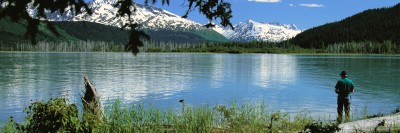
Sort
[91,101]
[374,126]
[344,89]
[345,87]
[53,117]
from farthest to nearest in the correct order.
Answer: [344,89]
[345,87]
[91,101]
[374,126]
[53,117]

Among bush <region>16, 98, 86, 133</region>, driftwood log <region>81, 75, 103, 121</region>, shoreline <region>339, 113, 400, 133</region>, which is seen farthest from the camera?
driftwood log <region>81, 75, 103, 121</region>

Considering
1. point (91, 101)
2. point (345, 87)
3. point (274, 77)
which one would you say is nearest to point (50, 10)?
point (91, 101)

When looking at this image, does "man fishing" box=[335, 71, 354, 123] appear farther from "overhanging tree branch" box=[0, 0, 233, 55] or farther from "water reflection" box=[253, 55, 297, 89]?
"water reflection" box=[253, 55, 297, 89]

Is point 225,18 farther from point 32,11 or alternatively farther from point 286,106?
point 286,106

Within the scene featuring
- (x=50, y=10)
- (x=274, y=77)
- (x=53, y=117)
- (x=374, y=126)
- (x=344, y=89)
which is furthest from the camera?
(x=274, y=77)

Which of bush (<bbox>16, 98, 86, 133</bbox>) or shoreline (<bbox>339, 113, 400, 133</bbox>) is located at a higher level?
bush (<bbox>16, 98, 86, 133</bbox>)

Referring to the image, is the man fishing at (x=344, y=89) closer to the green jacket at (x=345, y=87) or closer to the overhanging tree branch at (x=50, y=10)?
the green jacket at (x=345, y=87)

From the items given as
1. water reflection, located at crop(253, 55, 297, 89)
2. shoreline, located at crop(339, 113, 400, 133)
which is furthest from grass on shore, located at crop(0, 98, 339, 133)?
water reflection, located at crop(253, 55, 297, 89)

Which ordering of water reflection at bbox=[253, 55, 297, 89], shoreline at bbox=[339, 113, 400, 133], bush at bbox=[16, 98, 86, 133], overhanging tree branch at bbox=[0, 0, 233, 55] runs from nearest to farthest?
overhanging tree branch at bbox=[0, 0, 233, 55] < bush at bbox=[16, 98, 86, 133] < shoreline at bbox=[339, 113, 400, 133] < water reflection at bbox=[253, 55, 297, 89]

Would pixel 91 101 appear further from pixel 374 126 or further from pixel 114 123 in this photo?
pixel 374 126

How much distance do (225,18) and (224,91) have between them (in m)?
46.6

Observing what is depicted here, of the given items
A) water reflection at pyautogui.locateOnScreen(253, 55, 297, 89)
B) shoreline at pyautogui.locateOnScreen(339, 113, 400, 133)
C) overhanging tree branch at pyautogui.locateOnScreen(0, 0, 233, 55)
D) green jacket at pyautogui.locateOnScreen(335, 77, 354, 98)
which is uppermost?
overhanging tree branch at pyautogui.locateOnScreen(0, 0, 233, 55)

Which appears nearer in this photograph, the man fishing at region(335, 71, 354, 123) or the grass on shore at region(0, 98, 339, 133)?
the grass on shore at region(0, 98, 339, 133)

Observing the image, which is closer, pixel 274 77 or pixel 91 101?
pixel 91 101
